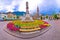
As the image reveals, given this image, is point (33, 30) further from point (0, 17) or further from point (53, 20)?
point (0, 17)

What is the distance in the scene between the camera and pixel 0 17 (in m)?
4.41

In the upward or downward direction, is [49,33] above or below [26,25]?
below

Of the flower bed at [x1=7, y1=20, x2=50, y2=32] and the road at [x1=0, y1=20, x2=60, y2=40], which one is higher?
the flower bed at [x1=7, y1=20, x2=50, y2=32]

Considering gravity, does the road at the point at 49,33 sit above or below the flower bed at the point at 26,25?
below

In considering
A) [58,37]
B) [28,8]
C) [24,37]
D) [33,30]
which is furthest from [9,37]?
[58,37]

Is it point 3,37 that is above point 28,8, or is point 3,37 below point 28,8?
below

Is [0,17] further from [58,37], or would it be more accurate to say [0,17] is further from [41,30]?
[58,37]

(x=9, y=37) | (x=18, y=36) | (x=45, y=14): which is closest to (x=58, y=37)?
(x=45, y=14)

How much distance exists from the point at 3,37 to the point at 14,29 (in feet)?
1.24

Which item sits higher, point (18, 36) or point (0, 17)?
point (0, 17)

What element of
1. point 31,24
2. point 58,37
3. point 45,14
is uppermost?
point 45,14

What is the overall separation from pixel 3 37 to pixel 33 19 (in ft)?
3.35

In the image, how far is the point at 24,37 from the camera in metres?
3.99

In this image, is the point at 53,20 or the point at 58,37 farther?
the point at 53,20
